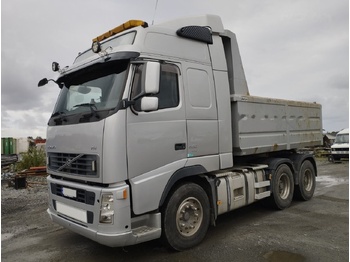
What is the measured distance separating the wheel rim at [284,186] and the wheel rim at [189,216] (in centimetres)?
285

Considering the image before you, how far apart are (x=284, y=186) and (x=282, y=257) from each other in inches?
114

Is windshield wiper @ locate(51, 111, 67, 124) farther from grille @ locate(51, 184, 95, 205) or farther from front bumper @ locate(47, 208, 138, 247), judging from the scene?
front bumper @ locate(47, 208, 138, 247)

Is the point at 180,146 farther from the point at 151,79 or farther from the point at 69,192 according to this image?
the point at 69,192

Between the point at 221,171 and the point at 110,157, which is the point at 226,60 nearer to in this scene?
the point at 221,171

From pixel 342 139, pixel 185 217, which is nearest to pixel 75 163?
pixel 185 217

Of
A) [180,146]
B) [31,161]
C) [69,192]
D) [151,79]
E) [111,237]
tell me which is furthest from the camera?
[31,161]

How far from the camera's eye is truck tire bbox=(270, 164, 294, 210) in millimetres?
6090

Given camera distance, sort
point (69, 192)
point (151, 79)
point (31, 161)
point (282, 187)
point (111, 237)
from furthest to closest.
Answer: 1. point (31, 161)
2. point (282, 187)
3. point (69, 192)
4. point (151, 79)
5. point (111, 237)

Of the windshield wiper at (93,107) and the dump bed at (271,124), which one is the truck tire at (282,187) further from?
the windshield wiper at (93,107)

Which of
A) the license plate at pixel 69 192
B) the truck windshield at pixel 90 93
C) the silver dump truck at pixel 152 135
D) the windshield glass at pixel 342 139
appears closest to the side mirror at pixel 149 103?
the silver dump truck at pixel 152 135

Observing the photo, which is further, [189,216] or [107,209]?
[189,216]

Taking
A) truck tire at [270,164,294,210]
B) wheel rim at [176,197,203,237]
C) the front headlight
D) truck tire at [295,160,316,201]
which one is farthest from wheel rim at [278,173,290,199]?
the front headlight

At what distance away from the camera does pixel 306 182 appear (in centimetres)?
736

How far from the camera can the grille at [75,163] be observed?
3.62m
